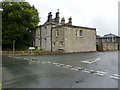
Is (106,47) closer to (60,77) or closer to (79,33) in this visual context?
(79,33)

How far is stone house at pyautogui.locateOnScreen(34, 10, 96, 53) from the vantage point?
2544cm

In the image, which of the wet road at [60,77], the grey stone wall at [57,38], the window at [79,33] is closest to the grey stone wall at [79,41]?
the window at [79,33]

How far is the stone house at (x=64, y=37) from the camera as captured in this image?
83.5 ft

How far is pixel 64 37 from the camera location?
2497 centimetres

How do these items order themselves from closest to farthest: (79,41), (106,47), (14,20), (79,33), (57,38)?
1. (14,20)
2. (57,38)
3. (79,41)
4. (79,33)
5. (106,47)

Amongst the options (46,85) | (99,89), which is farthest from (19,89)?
(99,89)

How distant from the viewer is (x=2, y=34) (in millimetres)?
25250

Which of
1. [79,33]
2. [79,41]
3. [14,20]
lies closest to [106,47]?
[79,41]

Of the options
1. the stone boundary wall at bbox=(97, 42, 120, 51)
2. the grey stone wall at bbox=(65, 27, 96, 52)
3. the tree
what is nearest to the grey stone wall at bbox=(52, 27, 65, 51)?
the grey stone wall at bbox=(65, 27, 96, 52)

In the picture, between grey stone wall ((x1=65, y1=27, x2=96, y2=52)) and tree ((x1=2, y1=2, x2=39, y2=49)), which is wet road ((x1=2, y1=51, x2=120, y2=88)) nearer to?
grey stone wall ((x1=65, y1=27, x2=96, y2=52))

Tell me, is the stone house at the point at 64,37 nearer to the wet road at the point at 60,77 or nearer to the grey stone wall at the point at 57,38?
the grey stone wall at the point at 57,38

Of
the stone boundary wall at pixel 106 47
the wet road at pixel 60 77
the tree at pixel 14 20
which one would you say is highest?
the tree at pixel 14 20

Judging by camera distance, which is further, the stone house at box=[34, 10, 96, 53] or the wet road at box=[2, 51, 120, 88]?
the stone house at box=[34, 10, 96, 53]

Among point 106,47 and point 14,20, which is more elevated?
point 14,20
